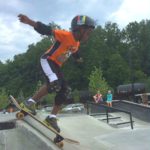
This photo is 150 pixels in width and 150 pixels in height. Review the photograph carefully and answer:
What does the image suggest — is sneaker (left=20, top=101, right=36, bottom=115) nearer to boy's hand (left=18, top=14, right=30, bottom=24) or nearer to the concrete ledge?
boy's hand (left=18, top=14, right=30, bottom=24)

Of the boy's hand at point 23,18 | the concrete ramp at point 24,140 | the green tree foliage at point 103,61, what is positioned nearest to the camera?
the concrete ramp at point 24,140

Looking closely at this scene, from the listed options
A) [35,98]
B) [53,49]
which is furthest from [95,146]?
[53,49]

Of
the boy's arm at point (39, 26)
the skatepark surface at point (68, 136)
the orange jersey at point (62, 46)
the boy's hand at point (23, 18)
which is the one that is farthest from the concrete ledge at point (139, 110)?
the boy's hand at point (23, 18)

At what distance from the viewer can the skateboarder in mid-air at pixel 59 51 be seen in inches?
287

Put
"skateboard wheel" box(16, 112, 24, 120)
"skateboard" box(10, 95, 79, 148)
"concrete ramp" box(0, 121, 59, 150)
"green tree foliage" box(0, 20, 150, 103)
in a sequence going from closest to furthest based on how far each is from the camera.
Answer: "concrete ramp" box(0, 121, 59, 150) < "skateboard" box(10, 95, 79, 148) < "skateboard wheel" box(16, 112, 24, 120) < "green tree foliage" box(0, 20, 150, 103)

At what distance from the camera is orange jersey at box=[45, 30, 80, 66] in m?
7.32

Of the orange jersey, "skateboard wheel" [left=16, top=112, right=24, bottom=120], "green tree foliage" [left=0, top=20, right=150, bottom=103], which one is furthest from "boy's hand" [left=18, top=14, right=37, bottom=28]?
"green tree foliage" [left=0, top=20, right=150, bottom=103]

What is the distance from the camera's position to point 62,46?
24.2ft

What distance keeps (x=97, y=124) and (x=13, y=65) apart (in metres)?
85.6

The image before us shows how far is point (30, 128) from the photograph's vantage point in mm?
7227

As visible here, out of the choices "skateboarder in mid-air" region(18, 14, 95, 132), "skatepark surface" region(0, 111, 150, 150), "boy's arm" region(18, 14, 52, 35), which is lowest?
"skatepark surface" region(0, 111, 150, 150)

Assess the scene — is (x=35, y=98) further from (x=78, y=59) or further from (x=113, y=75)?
(x=113, y=75)

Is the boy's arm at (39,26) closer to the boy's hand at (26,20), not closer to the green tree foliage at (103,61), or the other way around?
the boy's hand at (26,20)

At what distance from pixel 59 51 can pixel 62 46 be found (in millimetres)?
105
